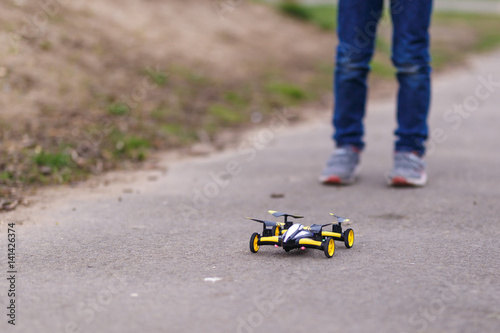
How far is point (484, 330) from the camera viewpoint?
7.13ft

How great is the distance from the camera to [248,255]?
299 cm

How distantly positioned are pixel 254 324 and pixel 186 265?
679 mm

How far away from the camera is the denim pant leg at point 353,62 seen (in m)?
4.44

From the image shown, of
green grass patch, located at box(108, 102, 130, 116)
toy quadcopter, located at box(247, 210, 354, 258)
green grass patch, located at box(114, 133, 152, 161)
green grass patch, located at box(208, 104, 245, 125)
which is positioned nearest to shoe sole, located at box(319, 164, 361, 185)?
toy quadcopter, located at box(247, 210, 354, 258)

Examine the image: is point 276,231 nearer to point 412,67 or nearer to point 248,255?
point 248,255

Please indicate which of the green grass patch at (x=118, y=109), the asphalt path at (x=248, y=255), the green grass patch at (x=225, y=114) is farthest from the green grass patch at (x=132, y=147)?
the green grass patch at (x=225, y=114)

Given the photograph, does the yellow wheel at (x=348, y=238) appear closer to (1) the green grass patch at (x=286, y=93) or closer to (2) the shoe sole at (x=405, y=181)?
(2) the shoe sole at (x=405, y=181)

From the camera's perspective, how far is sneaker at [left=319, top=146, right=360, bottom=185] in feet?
14.8

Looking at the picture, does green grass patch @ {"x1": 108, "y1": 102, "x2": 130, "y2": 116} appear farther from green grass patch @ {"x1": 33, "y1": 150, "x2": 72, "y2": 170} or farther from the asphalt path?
green grass patch @ {"x1": 33, "y1": 150, "x2": 72, "y2": 170}

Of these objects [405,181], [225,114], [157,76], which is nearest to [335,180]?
[405,181]

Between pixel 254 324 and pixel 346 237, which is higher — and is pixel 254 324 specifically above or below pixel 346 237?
below

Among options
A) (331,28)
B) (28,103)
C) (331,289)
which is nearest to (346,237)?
(331,289)

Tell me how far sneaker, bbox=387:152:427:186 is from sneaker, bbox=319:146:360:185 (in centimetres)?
25

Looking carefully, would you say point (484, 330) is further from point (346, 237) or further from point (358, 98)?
point (358, 98)
